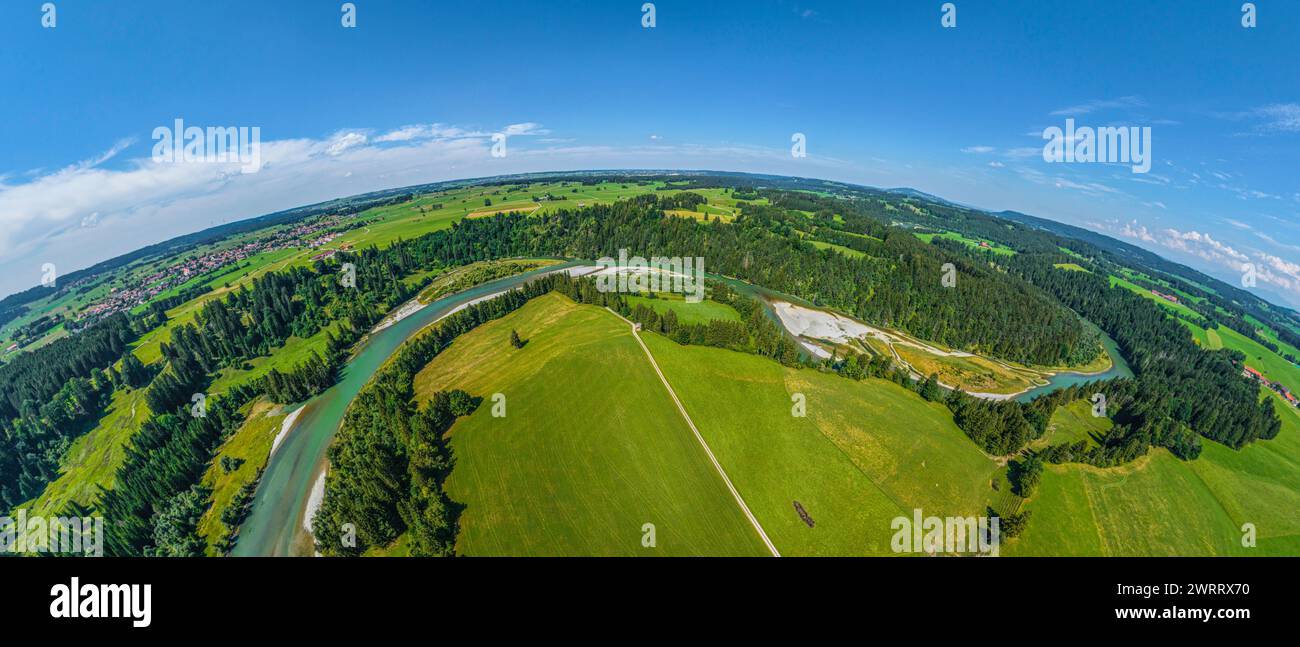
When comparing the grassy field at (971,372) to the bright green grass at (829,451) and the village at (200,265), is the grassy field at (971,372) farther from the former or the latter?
the village at (200,265)

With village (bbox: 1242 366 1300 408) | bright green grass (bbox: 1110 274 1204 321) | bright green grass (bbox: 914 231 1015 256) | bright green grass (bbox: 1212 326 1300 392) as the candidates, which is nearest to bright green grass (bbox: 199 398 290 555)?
village (bbox: 1242 366 1300 408)

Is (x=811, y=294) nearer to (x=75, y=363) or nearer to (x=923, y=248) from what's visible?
(x=923, y=248)

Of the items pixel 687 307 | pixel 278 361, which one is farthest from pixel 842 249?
pixel 278 361

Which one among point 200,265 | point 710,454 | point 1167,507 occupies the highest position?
point 200,265

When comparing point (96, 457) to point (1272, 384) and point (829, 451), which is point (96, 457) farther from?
point (1272, 384)
